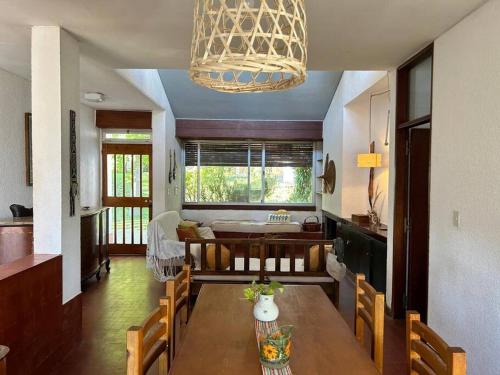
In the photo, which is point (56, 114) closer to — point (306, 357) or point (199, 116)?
point (306, 357)

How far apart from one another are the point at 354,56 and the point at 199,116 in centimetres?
417

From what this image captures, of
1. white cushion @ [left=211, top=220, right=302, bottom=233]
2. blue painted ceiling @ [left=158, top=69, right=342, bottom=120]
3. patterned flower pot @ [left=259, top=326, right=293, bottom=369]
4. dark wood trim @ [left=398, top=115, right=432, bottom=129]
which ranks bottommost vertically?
white cushion @ [left=211, top=220, right=302, bottom=233]

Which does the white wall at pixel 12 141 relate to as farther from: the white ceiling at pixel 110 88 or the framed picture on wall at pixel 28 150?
the white ceiling at pixel 110 88

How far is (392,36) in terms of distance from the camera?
2.89 metres

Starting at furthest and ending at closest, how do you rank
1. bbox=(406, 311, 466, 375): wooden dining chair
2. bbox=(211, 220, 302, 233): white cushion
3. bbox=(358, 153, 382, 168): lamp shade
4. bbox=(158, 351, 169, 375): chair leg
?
bbox=(211, 220, 302, 233): white cushion
bbox=(358, 153, 382, 168): lamp shade
bbox=(158, 351, 169, 375): chair leg
bbox=(406, 311, 466, 375): wooden dining chair

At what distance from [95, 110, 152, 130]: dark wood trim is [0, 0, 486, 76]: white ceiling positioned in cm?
262

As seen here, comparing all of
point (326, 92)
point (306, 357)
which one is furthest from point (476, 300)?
point (326, 92)

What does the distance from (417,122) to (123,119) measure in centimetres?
460

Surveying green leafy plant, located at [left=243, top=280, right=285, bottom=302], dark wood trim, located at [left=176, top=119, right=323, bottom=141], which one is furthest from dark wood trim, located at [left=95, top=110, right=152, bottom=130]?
green leafy plant, located at [left=243, top=280, right=285, bottom=302]

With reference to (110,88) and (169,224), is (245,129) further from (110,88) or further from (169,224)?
(110,88)

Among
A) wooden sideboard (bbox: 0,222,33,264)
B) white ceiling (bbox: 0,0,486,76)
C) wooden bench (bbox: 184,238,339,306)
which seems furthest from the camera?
wooden bench (bbox: 184,238,339,306)

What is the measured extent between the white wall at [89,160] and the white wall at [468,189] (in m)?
4.85

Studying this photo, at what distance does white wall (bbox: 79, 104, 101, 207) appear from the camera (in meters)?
5.75

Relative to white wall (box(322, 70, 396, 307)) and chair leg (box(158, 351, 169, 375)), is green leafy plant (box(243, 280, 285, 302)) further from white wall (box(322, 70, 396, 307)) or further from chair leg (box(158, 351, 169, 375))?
white wall (box(322, 70, 396, 307))
